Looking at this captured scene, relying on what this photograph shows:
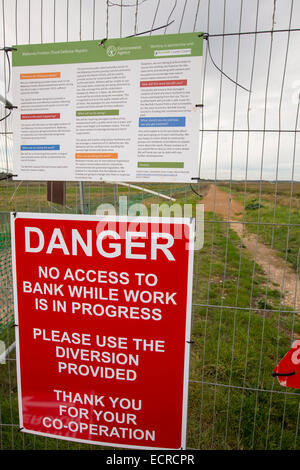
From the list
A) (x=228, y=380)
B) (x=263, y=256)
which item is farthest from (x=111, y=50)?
(x=263, y=256)

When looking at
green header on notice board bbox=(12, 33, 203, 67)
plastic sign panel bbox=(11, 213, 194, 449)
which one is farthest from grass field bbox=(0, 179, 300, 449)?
green header on notice board bbox=(12, 33, 203, 67)

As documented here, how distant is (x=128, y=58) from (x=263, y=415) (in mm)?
2584

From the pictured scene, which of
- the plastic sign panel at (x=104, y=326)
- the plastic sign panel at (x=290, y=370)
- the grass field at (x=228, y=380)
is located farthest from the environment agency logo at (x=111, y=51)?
the plastic sign panel at (x=290, y=370)

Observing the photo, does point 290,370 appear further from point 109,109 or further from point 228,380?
point 109,109

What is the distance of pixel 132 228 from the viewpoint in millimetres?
1843

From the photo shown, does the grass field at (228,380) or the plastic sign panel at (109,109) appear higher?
the plastic sign panel at (109,109)

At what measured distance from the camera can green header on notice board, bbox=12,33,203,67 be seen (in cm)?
171

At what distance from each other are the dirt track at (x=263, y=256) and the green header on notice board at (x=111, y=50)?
76 cm

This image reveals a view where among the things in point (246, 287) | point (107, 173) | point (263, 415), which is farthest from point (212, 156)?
point (246, 287)

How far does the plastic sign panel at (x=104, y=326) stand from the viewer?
1.85 metres

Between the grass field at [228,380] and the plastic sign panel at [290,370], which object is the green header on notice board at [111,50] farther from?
the plastic sign panel at [290,370]

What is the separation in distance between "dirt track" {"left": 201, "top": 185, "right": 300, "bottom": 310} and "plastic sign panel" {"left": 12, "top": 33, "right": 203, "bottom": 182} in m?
0.26

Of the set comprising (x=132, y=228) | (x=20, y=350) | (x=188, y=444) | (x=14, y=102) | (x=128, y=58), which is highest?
(x=128, y=58)

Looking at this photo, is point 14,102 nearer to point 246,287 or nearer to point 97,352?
point 97,352
